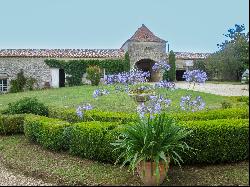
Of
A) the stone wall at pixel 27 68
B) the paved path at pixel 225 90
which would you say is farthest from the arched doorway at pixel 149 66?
the stone wall at pixel 27 68

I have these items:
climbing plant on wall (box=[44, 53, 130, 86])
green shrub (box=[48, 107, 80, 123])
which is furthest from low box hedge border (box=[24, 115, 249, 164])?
climbing plant on wall (box=[44, 53, 130, 86])

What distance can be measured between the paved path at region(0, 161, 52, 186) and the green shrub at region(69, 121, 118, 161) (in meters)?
1.28

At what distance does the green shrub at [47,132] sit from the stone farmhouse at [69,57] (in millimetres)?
21575

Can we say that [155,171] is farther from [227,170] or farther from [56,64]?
[56,64]

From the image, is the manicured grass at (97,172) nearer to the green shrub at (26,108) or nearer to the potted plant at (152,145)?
the potted plant at (152,145)

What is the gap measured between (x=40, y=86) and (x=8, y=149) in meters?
22.3

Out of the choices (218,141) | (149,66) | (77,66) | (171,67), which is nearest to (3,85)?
(77,66)

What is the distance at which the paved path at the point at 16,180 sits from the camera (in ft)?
20.3

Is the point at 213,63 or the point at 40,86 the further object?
the point at 213,63

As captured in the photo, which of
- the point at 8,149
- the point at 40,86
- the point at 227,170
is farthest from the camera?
the point at 40,86

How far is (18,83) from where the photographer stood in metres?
29.5

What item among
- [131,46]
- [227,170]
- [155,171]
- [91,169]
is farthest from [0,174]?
[131,46]

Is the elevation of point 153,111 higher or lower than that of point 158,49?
lower

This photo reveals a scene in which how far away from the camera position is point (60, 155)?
800 cm
